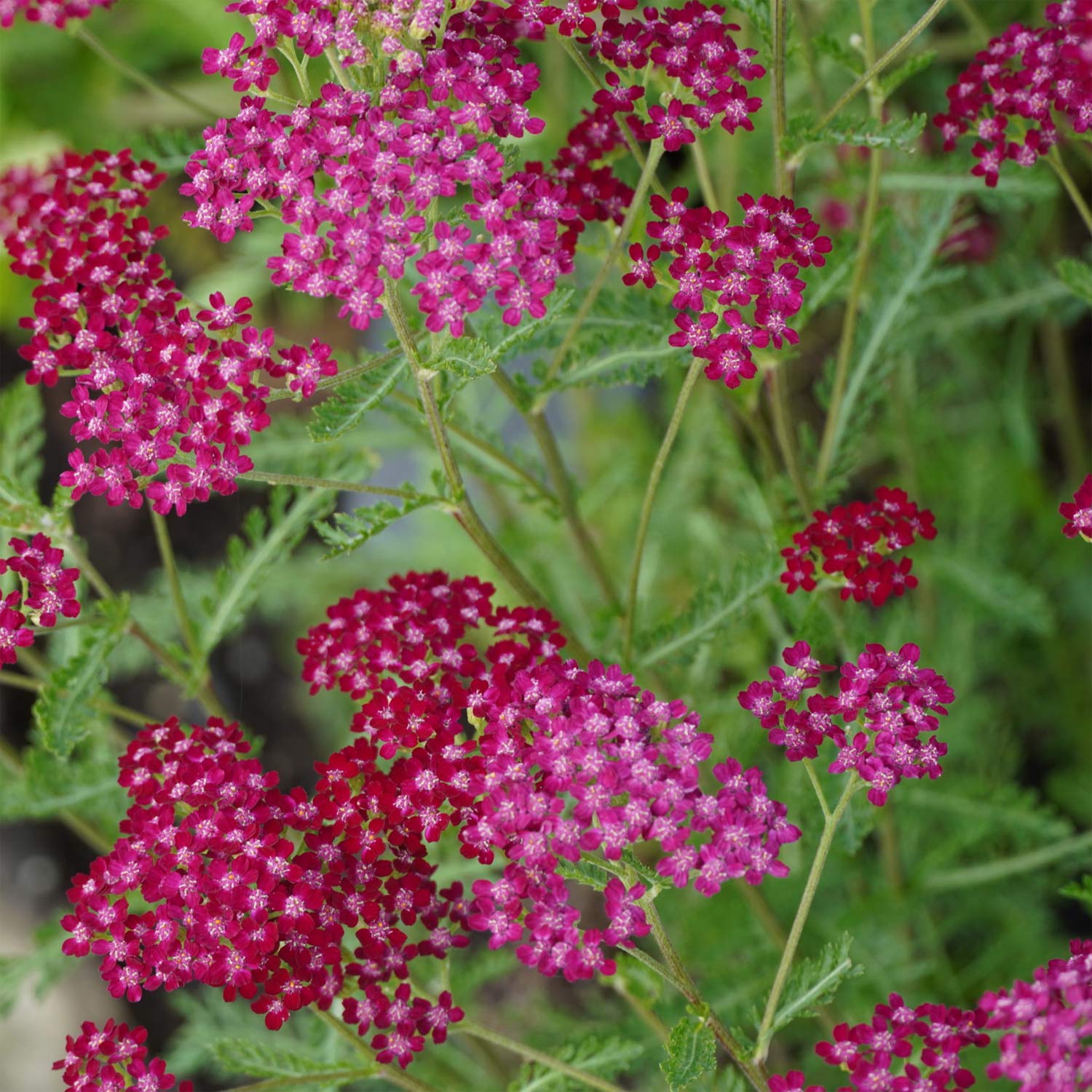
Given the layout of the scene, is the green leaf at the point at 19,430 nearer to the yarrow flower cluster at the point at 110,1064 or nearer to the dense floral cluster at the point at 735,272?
the yarrow flower cluster at the point at 110,1064

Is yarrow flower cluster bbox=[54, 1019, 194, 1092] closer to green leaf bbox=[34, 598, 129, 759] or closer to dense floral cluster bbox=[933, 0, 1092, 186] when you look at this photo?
green leaf bbox=[34, 598, 129, 759]

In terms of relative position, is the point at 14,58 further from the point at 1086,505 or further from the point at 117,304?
the point at 1086,505

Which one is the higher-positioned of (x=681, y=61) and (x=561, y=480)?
(x=681, y=61)

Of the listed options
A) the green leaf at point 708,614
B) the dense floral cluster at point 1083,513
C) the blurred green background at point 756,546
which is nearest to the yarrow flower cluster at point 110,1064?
the blurred green background at point 756,546

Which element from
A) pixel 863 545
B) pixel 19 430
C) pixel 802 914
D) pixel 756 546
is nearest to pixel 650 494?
pixel 863 545

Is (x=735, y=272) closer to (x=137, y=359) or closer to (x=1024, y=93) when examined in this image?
(x=1024, y=93)

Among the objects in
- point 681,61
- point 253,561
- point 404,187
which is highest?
point 681,61

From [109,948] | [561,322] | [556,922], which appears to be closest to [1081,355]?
[561,322]
